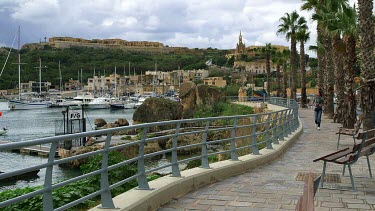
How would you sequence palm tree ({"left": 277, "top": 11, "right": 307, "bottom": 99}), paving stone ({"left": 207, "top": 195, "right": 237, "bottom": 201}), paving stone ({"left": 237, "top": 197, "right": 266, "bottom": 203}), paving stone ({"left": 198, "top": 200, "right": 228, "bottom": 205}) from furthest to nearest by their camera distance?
palm tree ({"left": 277, "top": 11, "right": 307, "bottom": 99}) < paving stone ({"left": 207, "top": 195, "right": 237, "bottom": 201}) < paving stone ({"left": 237, "top": 197, "right": 266, "bottom": 203}) < paving stone ({"left": 198, "top": 200, "right": 228, "bottom": 205})

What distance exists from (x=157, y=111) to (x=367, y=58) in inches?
1796

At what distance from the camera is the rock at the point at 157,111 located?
65.8 metres

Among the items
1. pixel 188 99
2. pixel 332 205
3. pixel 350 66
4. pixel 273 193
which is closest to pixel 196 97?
pixel 188 99

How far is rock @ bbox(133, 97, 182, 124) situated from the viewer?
216 feet

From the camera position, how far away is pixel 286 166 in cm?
1257

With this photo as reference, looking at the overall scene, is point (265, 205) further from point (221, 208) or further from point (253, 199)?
point (221, 208)

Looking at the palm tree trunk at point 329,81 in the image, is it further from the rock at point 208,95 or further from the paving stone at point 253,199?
the rock at point 208,95

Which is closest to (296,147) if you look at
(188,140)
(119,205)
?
(119,205)

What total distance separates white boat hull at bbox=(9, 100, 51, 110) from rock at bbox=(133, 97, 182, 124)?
242 feet

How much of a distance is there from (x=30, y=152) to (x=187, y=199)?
29.3 meters

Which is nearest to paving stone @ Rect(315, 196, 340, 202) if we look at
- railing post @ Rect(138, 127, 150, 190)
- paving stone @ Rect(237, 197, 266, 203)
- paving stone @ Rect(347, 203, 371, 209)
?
paving stone @ Rect(347, 203, 371, 209)

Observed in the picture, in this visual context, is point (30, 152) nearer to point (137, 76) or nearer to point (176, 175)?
point (176, 175)

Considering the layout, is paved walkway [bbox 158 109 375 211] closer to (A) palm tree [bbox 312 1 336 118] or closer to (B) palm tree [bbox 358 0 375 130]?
(B) palm tree [bbox 358 0 375 130]

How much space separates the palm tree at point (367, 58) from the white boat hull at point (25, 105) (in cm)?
11976
